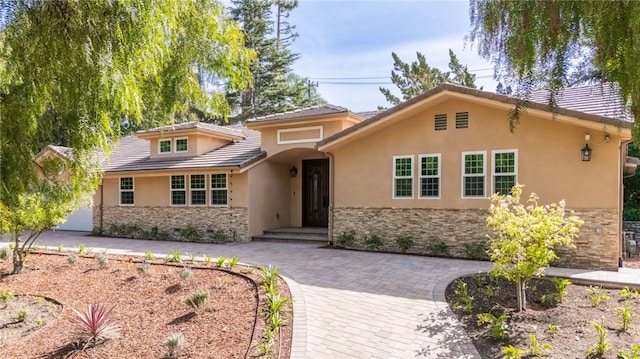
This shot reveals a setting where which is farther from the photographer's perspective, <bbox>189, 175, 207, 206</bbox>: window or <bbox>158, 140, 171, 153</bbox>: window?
<bbox>158, 140, 171, 153</bbox>: window

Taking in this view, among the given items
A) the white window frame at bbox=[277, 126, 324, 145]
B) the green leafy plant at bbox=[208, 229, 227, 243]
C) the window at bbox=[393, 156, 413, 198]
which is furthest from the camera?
the green leafy plant at bbox=[208, 229, 227, 243]

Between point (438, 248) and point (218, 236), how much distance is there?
875cm

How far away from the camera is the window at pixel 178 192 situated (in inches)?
699

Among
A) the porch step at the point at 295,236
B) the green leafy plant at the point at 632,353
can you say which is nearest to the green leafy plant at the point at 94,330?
the green leafy plant at the point at 632,353

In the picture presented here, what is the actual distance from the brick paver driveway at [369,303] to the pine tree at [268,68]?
73.1 feet

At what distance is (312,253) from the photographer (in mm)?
12938

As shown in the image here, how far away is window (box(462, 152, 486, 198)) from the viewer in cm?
1211

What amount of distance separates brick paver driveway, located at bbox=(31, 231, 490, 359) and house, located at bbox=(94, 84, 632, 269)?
1643 millimetres

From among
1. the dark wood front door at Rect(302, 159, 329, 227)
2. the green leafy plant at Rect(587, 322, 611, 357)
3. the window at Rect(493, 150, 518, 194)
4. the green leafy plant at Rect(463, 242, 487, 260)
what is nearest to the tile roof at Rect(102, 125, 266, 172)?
the dark wood front door at Rect(302, 159, 329, 227)

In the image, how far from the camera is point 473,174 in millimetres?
12227

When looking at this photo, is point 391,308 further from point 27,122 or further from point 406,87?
point 406,87

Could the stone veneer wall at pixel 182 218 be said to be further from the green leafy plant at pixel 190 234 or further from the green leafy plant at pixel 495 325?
the green leafy plant at pixel 495 325

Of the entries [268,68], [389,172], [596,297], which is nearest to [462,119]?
[389,172]

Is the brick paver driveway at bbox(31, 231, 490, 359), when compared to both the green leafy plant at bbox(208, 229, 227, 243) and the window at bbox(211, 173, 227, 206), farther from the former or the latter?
the window at bbox(211, 173, 227, 206)
